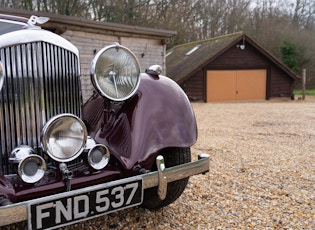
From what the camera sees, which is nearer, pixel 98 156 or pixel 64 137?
pixel 64 137

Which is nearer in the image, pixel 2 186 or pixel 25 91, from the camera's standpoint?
pixel 2 186

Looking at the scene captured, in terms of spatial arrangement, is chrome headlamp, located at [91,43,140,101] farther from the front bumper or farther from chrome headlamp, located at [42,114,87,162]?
the front bumper

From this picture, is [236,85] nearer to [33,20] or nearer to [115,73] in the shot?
[115,73]

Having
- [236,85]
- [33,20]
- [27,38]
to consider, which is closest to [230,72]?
[236,85]

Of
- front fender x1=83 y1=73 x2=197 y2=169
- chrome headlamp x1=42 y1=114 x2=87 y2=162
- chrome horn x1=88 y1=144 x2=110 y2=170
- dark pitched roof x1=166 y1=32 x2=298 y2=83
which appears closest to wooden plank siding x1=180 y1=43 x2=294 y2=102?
dark pitched roof x1=166 y1=32 x2=298 y2=83

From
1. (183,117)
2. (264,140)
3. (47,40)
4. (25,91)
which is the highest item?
(47,40)

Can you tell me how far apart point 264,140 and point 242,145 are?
0.73 meters

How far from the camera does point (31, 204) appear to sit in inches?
61.7

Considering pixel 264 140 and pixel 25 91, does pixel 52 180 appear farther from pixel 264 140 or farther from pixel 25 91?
pixel 264 140

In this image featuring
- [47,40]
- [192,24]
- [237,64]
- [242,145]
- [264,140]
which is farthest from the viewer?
[192,24]

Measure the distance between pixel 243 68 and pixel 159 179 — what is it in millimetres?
16039

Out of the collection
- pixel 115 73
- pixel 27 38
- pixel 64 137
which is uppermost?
pixel 27 38

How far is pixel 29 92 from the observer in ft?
6.30

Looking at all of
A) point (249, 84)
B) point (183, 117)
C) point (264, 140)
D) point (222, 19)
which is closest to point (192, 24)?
point (222, 19)
